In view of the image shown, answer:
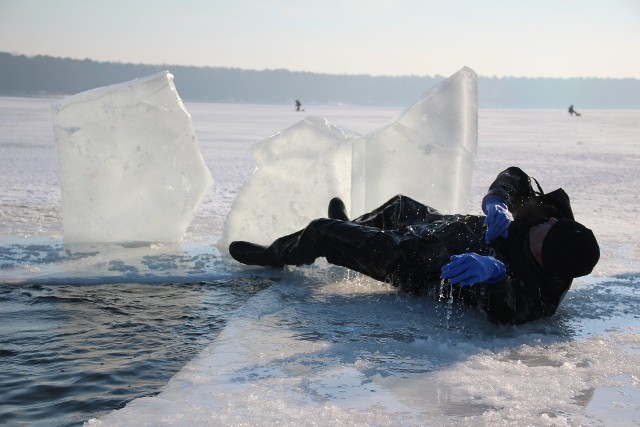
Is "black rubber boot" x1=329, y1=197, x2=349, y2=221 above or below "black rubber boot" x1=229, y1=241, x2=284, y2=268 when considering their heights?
above

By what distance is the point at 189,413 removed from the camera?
2.33 meters

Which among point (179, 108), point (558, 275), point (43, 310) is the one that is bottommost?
point (43, 310)

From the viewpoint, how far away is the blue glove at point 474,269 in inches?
122

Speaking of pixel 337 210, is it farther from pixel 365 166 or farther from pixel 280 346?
pixel 280 346

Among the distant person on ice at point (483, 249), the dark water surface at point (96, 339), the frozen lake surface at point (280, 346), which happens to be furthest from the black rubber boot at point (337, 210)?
the dark water surface at point (96, 339)

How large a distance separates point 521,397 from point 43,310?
211cm

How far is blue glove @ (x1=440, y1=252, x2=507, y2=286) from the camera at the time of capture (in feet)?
10.2

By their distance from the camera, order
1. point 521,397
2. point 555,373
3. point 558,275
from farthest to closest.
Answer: point 558,275 → point 555,373 → point 521,397

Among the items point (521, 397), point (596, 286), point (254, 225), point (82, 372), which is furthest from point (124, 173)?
point (521, 397)

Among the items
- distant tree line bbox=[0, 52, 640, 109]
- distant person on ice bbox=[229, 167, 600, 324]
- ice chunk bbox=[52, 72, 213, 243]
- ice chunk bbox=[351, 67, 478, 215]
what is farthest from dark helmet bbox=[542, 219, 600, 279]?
distant tree line bbox=[0, 52, 640, 109]

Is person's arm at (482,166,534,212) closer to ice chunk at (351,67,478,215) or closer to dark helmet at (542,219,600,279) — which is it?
dark helmet at (542,219,600,279)

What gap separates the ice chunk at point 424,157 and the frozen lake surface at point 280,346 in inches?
27.4

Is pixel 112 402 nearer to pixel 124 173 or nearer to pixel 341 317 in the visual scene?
pixel 341 317

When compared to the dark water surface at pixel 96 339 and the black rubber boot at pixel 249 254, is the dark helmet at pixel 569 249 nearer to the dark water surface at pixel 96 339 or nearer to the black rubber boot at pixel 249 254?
the dark water surface at pixel 96 339
